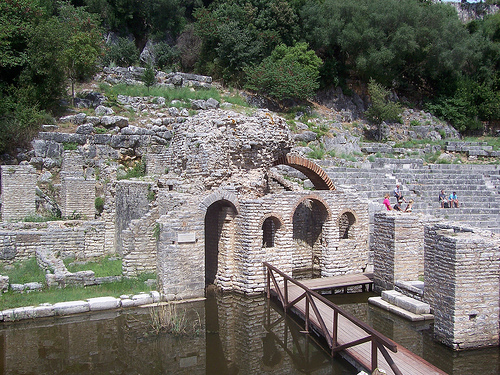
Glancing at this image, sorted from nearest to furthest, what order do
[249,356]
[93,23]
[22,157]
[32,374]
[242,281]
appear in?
[32,374] < [249,356] < [242,281] < [22,157] < [93,23]

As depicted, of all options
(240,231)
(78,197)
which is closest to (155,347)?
(240,231)

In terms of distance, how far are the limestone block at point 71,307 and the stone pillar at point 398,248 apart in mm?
6896

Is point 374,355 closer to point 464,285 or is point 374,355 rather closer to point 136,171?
point 464,285

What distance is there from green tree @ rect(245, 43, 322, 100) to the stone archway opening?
637 inches

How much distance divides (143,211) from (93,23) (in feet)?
58.8

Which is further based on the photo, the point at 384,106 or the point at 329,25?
the point at 329,25

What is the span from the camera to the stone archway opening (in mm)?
10742

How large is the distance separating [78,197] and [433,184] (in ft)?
48.0

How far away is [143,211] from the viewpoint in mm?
12250

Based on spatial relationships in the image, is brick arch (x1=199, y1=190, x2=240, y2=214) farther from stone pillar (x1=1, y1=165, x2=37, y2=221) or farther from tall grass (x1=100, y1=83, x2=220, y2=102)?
tall grass (x1=100, y1=83, x2=220, y2=102)

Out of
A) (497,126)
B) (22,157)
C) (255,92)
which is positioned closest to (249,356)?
(22,157)

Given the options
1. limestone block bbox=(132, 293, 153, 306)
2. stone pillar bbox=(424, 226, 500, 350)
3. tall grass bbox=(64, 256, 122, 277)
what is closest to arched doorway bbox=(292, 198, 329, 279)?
limestone block bbox=(132, 293, 153, 306)

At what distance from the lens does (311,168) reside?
12703 mm

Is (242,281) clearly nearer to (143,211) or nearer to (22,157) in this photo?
(143,211)
